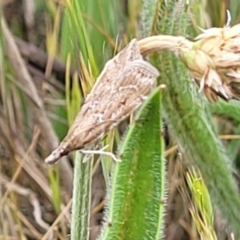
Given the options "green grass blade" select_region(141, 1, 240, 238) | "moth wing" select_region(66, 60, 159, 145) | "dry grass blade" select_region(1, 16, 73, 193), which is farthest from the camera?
"dry grass blade" select_region(1, 16, 73, 193)

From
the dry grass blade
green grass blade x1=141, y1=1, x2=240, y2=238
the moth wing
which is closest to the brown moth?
the moth wing

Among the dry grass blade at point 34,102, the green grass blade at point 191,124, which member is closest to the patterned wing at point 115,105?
the green grass blade at point 191,124

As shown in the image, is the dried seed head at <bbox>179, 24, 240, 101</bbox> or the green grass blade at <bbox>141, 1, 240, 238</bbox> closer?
the dried seed head at <bbox>179, 24, 240, 101</bbox>

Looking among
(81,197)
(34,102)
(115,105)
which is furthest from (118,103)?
(34,102)

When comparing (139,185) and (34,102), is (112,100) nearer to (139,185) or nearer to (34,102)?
(139,185)

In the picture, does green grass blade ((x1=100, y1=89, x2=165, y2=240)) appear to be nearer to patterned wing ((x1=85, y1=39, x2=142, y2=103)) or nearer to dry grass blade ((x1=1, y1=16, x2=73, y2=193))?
patterned wing ((x1=85, y1=39, x2=142, y2=103))

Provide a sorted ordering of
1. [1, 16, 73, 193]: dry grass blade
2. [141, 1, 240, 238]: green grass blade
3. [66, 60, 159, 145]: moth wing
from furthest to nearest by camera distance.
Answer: [1, 16, 73, 193]: dry grass blade < [141, 1, 240, 238]: green grass blade < [66, 60, 159, 145]: moth wing

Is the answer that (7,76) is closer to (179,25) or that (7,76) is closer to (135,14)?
(135,14)

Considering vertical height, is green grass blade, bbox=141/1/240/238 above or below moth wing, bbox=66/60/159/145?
below
